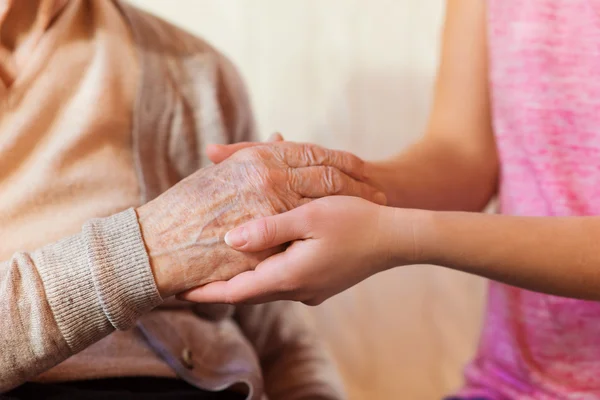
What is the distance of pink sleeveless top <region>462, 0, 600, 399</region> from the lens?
0.83 m

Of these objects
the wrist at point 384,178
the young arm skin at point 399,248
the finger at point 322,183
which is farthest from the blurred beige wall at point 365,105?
the young arm skin at point 399,248

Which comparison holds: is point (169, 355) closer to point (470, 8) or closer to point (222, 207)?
point (222, 207)

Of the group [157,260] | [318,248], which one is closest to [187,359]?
[157,260]

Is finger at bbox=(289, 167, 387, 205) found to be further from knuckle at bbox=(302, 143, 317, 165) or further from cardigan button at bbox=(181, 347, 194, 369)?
cardigan button at bbox=(181, 347, 194, 369)

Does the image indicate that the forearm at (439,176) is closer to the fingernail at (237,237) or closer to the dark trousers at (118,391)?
the fingernail at (237,237)

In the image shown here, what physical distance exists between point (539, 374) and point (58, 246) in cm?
69

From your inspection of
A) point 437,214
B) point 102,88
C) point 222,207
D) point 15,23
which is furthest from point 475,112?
point 15,23

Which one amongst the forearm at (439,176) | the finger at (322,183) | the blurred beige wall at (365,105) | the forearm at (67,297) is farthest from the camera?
the blurred beige wall at (365,105)

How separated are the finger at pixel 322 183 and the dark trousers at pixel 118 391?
33 cm

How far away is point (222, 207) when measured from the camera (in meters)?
0.74

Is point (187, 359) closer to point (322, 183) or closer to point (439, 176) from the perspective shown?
point (322, 183)

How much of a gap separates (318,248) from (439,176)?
1.17 feet

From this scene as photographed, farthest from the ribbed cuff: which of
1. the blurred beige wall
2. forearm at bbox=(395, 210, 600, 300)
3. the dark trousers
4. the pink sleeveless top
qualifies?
the blurred beige wall

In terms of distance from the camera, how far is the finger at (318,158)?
0.79 m
